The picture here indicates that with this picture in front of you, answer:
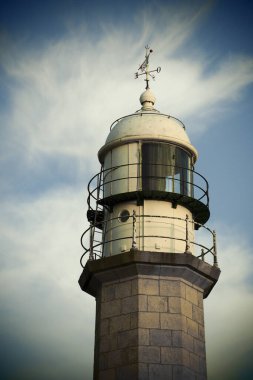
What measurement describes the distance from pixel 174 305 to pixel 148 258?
1.50 meters

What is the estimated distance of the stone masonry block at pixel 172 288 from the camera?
2048 centimetres

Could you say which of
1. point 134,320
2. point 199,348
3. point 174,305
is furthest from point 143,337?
point 199,348

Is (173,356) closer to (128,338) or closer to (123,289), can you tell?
(128,338)

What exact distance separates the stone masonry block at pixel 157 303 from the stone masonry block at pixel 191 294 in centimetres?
78

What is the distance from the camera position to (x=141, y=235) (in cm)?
2136

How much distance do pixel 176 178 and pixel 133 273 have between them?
3.46 meters

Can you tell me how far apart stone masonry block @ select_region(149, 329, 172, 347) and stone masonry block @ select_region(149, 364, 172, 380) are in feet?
1.89

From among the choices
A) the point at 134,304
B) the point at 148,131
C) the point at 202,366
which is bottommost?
the point at 202,366

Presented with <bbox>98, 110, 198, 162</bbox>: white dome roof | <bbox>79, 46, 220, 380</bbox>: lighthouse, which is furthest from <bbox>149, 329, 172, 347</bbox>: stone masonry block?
<bbox>98, 110, 198, 162</bbox>: white dome roof

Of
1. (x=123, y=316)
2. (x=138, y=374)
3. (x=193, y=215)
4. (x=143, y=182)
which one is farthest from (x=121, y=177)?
(x=138, y=374)

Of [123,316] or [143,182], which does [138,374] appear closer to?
[123,316]

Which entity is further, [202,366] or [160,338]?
[202,366]

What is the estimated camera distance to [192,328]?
20531 millimetres

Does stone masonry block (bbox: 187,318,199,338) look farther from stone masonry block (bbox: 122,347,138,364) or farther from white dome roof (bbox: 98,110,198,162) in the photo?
white dome roof (bbox: 98,110,198,162)
